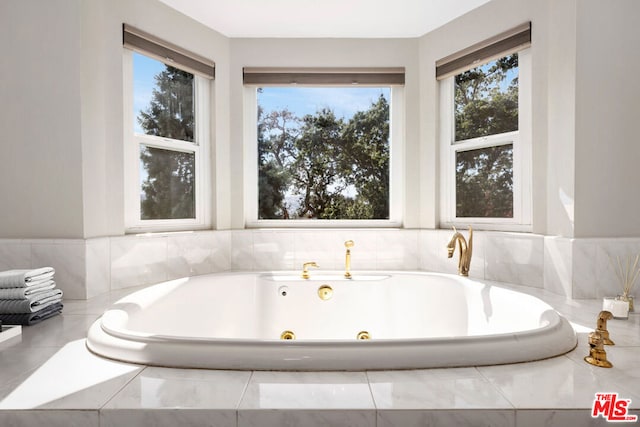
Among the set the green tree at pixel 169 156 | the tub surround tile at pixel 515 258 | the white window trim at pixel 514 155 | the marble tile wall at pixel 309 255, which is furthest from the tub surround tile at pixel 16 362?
the white window trim at pixel 514 155

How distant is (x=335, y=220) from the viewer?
3.15 metres

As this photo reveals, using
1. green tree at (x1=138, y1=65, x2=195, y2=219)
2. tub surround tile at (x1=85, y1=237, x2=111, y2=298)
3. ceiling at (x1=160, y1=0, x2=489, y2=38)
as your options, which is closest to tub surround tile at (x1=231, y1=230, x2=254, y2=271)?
green tree at (x1=138, y1=65, x2=195, y2=219)

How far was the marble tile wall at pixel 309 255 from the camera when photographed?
205cm

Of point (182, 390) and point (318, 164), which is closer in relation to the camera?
point (182, 390)

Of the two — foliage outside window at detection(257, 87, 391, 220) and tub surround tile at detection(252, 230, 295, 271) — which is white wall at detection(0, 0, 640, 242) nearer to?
tub surround tile at detection(252, 230, 295, 271)

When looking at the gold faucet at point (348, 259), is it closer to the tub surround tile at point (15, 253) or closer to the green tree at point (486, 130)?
the green tree at point (486, 130)

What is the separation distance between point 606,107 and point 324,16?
1725mm

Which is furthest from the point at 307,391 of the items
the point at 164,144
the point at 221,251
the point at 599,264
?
the point at 164,144

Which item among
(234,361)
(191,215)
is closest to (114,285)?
(191,215)

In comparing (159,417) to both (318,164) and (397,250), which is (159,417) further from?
(318,164)

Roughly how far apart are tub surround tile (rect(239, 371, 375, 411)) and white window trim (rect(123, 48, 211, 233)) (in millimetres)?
1781

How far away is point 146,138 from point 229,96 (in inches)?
28.4

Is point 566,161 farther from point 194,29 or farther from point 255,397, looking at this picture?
point 194,29

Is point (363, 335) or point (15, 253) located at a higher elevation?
point (15, 253)
